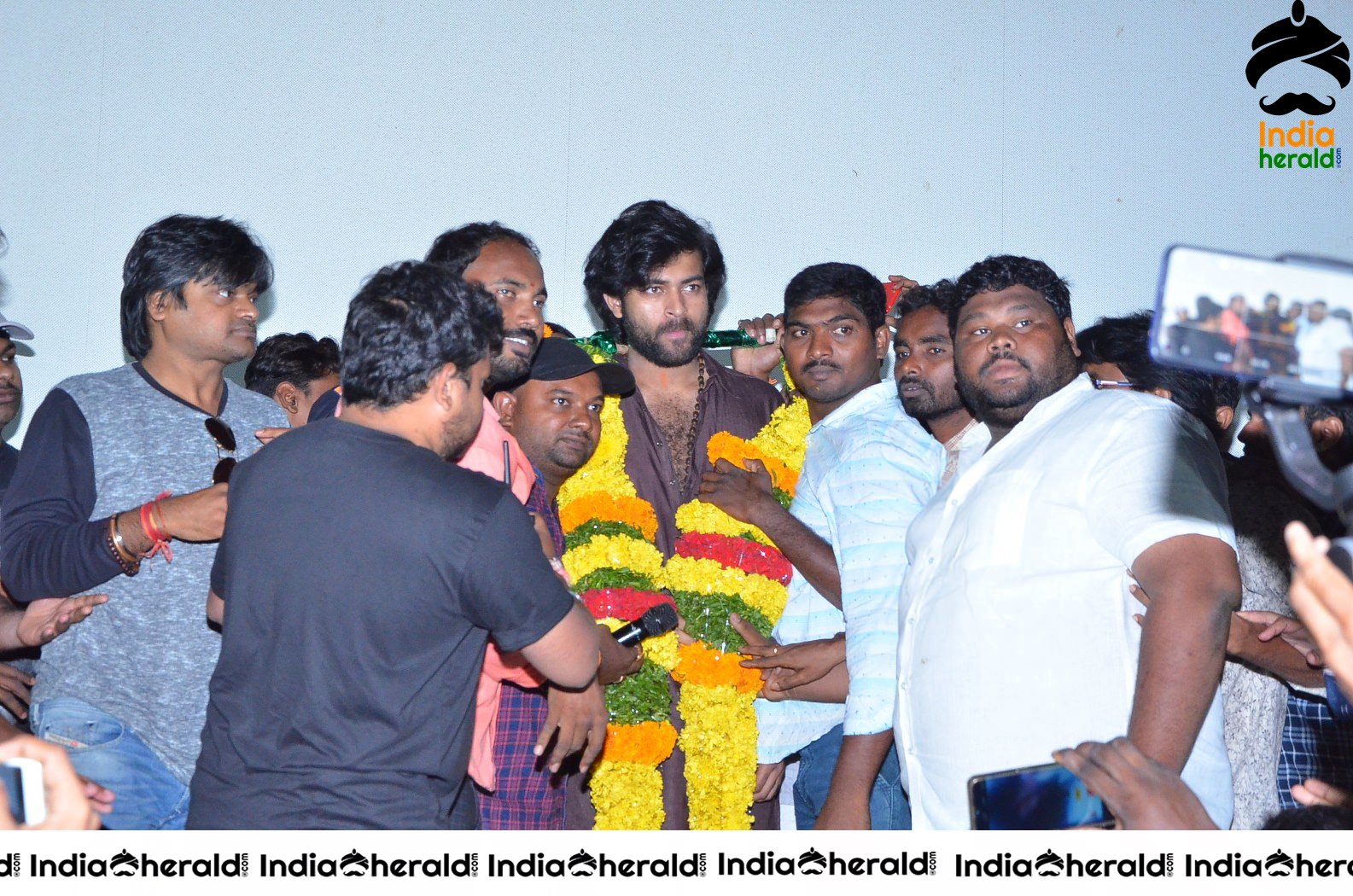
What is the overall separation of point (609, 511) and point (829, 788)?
998mm

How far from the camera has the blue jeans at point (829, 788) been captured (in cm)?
321

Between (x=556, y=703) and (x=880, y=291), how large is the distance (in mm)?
2029

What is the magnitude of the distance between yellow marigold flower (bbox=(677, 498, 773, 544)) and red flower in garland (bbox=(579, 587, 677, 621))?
0.28m

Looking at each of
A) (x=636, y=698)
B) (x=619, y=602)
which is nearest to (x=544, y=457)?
(x=619, y=602)

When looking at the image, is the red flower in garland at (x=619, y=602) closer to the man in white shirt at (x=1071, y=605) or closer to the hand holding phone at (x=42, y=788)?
the man in white shirt at (x=1071, y=605)

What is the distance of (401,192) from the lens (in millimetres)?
5266

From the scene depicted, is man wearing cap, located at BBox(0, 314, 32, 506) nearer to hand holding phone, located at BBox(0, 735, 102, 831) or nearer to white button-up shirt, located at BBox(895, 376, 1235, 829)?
hand holding phone, located at BBox(0, 735, 102, 831)

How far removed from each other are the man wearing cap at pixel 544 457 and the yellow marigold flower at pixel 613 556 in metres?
0.07

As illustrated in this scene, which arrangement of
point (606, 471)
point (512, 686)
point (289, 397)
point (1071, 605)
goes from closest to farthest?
1. point (1071, 605)
2. point (512, 686)
3. point (606, 471)
4. point (289, 397)

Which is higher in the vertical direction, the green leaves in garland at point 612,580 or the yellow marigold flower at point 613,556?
the yellow marigold flower at point 613,556

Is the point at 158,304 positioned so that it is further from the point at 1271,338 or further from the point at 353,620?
the point at 1271,338

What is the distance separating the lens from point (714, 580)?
3.42 metres

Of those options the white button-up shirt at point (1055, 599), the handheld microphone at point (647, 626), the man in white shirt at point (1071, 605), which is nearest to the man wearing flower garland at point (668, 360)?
the handheld microphone at point (647, 626)

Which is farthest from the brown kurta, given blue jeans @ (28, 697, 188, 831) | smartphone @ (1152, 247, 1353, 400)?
smartphone @ (1152, 247, 1353, 400)
